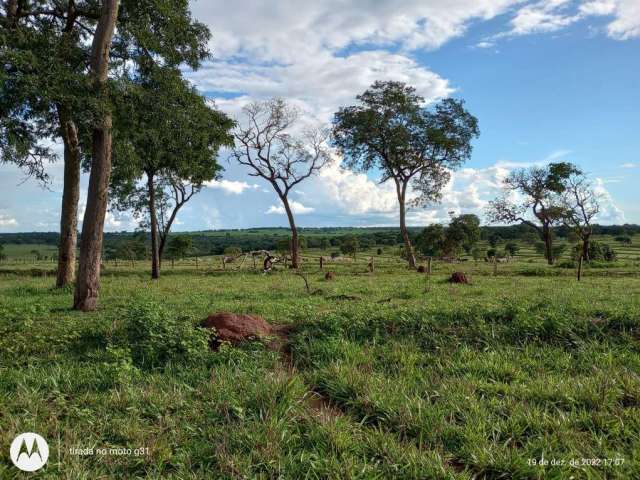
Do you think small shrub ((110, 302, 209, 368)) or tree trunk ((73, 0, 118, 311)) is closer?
small shrub ((110, 302, 209, 368))

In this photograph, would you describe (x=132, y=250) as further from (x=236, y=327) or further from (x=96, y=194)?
(x=236, y=327)

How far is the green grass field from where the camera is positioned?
3.59m

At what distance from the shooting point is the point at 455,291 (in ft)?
50.8

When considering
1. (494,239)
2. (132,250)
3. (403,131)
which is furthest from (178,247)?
(494,239)

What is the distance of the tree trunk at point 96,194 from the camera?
11.2m

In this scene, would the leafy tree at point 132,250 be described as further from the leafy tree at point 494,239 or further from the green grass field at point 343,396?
the green grass field at point 343,396

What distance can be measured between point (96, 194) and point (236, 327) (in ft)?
21.8

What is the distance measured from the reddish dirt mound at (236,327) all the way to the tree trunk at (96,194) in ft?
17.7

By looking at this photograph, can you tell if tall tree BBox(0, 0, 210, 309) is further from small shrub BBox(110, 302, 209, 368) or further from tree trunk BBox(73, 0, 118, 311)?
small shrub BBox(110, 302, 209, 368)

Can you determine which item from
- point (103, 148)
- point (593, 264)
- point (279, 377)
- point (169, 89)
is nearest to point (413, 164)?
point (593, 264)

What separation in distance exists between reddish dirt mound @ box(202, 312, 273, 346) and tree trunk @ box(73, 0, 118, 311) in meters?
5.39

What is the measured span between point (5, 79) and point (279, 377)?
1104 centimetres

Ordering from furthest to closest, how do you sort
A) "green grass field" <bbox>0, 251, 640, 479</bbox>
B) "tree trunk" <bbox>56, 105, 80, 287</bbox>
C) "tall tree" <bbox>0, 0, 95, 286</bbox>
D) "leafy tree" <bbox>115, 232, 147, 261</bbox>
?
"leafy tree" <bbox>115, 232, 147, 261</bbox> → "tree trunk" <bbox>56, 105, 80, 287</bbox> → "tall tree" <bbox>0, 0, 95, 286</bbox> → "green grass field" <bbox>0, 251, 640, 479</bbox>

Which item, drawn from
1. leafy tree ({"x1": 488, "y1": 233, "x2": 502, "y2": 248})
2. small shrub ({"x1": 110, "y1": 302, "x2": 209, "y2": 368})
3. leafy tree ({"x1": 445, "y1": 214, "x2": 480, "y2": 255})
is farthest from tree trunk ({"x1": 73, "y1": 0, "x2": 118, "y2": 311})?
leafy tree ({"x1": 488, "y1": 233, "x2": 502, "y2": 248})
